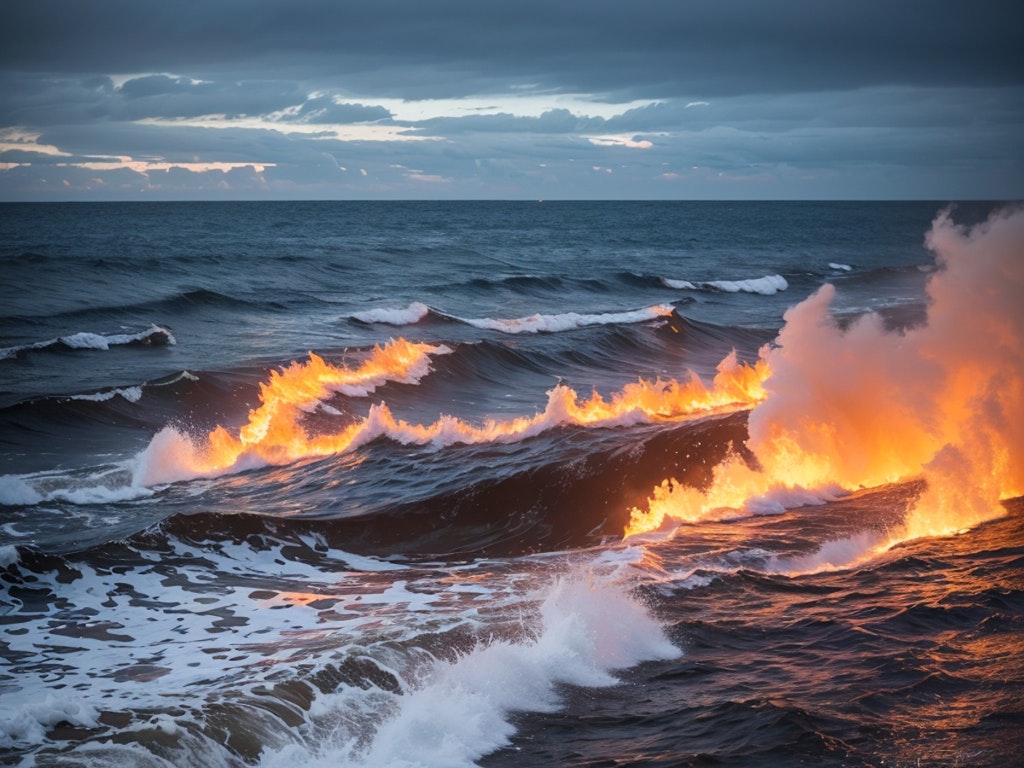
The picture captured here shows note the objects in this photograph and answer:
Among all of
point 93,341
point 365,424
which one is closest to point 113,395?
point 365,424

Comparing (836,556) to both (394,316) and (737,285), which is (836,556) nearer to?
(394,316)

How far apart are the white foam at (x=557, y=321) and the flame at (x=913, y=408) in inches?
668

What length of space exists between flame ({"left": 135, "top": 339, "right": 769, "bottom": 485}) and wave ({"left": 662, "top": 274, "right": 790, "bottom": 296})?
27183 mm

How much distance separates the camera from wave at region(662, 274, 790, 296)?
47.3 meters

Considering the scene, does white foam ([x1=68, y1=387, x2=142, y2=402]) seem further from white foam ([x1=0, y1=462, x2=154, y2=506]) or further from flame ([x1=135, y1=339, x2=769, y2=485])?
white foam ([x1=0, y1=462, x2=154, y2=506])

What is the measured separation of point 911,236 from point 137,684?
9389cm

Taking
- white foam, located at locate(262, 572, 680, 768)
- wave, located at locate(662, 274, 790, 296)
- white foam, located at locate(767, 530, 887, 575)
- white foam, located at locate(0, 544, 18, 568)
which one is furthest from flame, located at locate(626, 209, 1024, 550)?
wave, located at locate(662, 274, 790, 296)

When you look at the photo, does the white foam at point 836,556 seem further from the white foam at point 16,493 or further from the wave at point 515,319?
the wave at point 515,319

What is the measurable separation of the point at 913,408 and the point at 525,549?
642cm

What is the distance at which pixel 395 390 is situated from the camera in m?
22.6

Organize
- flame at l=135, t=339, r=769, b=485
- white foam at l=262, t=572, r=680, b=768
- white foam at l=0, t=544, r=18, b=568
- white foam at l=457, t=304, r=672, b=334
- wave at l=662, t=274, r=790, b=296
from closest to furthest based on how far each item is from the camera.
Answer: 1. white foam at l=262, t=572, r=680, b=768
2. white foam at l=0, t=544, r=18, b=568
3. flame at l=135, t=339, r=769, b=485
4. white foam at l=457, t=304, r=672, b=334
5. wave at l=662, t=274, r=790, b=296

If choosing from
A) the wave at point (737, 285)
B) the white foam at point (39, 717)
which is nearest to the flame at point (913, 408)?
the white foam at point (39, 717)

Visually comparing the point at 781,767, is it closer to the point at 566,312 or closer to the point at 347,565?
the point at 347,565

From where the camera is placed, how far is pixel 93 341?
27.7 metres
